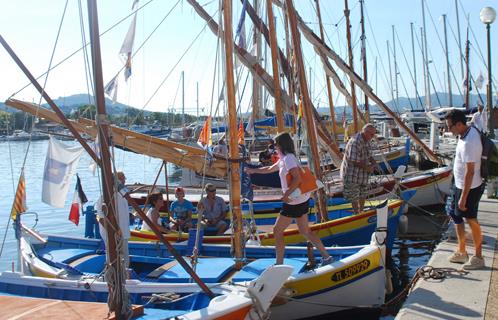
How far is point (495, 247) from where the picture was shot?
26.2 ft

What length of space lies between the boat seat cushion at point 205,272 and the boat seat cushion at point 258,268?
24cm

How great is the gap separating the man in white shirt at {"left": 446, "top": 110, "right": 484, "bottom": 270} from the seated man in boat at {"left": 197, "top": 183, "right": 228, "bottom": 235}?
4.77 m

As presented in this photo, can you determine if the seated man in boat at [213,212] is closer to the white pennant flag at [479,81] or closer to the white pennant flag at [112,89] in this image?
the white pennant flag at [112,89]

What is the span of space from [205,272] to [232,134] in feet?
6.32

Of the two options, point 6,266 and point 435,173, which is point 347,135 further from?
point 6,266

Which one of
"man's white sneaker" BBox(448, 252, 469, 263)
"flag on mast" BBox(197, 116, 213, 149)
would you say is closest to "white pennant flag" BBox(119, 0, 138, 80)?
"flag on mast" BBox(197, 116, 213, 149)

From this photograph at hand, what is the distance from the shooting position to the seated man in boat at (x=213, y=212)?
10.3 meters

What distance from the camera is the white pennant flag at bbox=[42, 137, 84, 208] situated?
23.3 ft

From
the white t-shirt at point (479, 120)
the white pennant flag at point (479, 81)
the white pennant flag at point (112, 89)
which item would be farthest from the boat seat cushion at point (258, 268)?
the white pennant flag at point (479, 81)

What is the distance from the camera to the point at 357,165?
32.9 ft

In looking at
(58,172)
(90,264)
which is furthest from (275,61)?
(90,264)

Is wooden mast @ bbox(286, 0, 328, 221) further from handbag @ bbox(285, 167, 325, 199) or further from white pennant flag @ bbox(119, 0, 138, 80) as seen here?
white pennant flag @ bbox(119, 0, 138, 80)

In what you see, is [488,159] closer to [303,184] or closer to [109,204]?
[303,184]

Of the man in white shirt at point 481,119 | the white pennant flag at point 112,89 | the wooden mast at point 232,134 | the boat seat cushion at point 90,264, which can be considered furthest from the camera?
the man in white shirt at point 481,119
